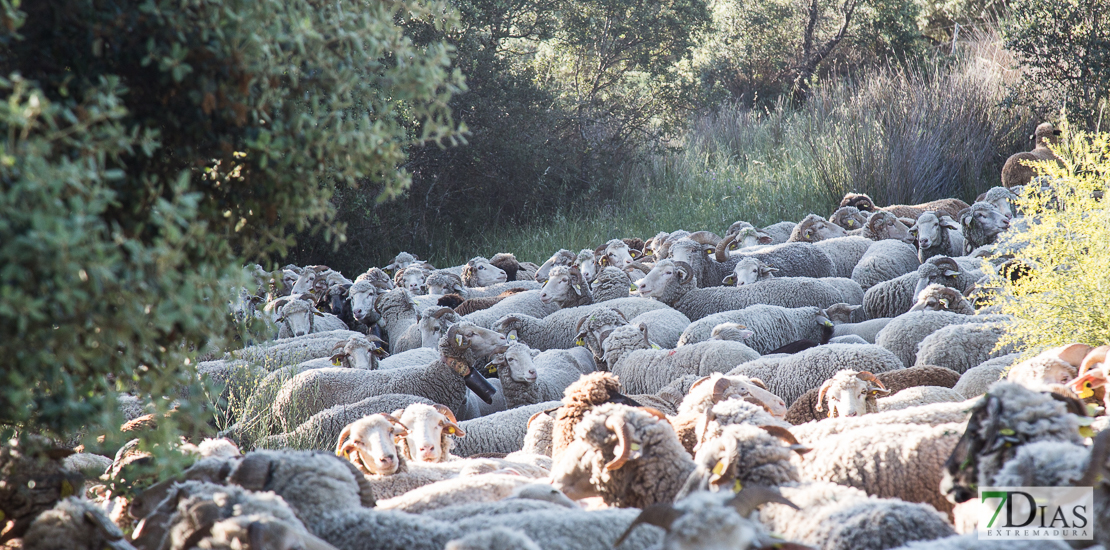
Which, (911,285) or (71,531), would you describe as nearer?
(71,531)

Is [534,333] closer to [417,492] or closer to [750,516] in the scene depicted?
[417,492]

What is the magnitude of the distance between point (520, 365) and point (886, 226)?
6.87 metres

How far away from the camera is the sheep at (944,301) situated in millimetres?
7391

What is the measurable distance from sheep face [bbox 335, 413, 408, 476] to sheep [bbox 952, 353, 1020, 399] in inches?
126

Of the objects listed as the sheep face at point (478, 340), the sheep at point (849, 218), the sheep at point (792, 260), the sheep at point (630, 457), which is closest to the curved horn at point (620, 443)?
the sheep at point (630, 457)

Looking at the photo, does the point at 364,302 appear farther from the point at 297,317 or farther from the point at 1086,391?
the point at 1086,391

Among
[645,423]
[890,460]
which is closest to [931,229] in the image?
[890,460]

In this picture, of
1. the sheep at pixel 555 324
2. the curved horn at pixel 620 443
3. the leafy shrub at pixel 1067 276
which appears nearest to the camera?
the curved horn at pixel 620 443

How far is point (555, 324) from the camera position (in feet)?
30.5

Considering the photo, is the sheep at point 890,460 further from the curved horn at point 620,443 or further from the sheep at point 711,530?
the sheep at point 711,530

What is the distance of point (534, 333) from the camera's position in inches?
368

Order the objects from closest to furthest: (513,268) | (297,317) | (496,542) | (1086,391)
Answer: (496,542)
(1086,391)
(297,317)
(513,268)

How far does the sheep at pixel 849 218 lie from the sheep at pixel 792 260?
8.19 ft

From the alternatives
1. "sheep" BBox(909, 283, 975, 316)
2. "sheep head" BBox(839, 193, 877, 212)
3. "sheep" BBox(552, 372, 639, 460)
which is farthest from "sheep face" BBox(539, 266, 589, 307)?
"sheep" BBox(552, 372, 639, 460)
